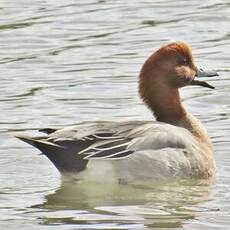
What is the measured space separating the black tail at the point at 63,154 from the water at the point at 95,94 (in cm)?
21

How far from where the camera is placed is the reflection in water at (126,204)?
31.6 ft

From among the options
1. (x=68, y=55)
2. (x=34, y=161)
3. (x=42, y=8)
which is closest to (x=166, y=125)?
(x=34, y=161)

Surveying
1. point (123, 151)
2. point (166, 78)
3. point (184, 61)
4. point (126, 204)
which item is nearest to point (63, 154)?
point (123, 151)

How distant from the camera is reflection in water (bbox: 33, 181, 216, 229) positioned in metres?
9.64

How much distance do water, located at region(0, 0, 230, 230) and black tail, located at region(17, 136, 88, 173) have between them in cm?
21

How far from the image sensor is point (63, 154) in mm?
10547

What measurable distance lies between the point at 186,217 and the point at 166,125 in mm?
1494

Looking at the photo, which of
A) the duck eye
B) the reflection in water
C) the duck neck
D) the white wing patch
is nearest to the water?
the reflection in water

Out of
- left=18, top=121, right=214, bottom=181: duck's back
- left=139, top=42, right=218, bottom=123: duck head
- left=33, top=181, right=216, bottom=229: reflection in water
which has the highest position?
left=139, top=42, right=218, bottom=123: duck head

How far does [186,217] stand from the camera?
976 cm

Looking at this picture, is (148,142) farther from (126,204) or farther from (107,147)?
(126,204)

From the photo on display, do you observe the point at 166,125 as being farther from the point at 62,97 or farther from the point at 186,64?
the point at 62,97

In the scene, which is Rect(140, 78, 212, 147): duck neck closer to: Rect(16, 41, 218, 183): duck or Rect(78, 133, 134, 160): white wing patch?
Rect(16, 41, 218, 183): duck

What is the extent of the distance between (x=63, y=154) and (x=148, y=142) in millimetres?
765
